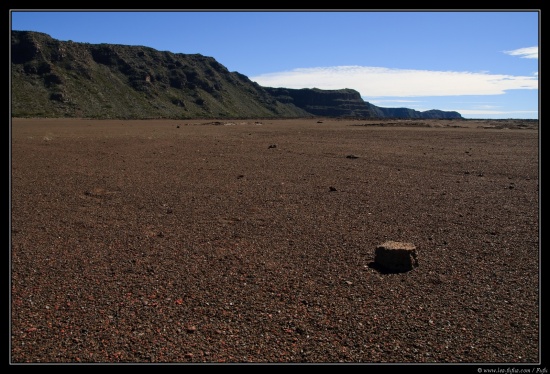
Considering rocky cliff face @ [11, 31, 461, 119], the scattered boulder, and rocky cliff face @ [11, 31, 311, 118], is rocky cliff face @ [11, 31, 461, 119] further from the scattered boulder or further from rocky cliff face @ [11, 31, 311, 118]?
the scattered boulder

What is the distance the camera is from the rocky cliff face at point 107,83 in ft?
369

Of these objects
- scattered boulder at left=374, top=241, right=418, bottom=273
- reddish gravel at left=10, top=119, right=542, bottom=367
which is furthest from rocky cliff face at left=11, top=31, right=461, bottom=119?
scattered boulder at left=374, top=241, right=418, bottom=273

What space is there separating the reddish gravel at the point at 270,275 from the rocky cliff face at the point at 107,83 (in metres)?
94.5

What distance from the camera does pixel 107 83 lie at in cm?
14250

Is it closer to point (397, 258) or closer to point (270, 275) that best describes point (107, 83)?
point (270, 275)

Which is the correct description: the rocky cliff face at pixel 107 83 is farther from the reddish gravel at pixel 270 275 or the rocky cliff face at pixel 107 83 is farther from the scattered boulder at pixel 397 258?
the scattered boulder at pixel 397 258

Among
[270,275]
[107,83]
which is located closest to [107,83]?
[107,83]

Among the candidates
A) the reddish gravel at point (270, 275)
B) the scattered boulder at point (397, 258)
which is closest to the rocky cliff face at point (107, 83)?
the reddish gravel at point (270, 275)

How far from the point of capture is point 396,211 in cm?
1067

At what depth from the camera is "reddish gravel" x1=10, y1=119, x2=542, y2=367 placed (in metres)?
4.71

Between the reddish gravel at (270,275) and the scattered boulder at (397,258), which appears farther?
the scattered boulder at (397,258)

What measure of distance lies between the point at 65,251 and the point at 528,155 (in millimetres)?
25298
